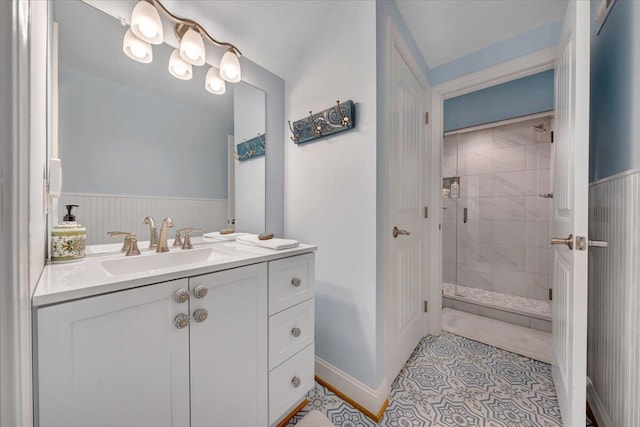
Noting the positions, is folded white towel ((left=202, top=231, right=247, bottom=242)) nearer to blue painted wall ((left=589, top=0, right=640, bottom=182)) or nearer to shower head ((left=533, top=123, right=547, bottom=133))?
blue painted wall ((left=589, top=0, right=640, bottom=182))

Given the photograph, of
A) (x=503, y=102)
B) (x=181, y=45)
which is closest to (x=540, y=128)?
(x=503, y=102)

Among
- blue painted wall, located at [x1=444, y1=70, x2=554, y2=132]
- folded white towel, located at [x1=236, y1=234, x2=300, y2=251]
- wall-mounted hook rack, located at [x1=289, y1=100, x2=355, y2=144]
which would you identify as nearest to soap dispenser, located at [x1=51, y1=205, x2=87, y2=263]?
folded white towel, located at [x1=236, y1=234, x2=300, y2=251]

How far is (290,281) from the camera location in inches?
43.9

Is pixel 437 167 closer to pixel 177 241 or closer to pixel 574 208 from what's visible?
pixel 574 208

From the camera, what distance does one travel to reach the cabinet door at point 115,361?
56 centimetres

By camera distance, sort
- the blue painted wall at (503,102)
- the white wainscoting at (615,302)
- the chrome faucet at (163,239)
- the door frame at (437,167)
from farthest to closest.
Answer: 1. the blue painted wall at (503,102)
2. the door frame at (437,167)
3. the chrome faucet at (163,239)
4. the white wainscoting at (615,302)

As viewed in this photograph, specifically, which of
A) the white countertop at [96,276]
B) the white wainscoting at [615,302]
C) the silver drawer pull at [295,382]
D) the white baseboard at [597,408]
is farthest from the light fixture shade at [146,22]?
the white baseboard at [597,408]

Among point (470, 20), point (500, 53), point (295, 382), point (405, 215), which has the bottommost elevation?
point (295, 382)

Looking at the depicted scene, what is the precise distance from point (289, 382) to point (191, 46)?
1.68 meters

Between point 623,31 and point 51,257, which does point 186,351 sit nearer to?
point 51,257

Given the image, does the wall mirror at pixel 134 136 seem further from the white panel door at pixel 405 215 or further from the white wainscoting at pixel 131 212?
the white panel door at pixel 405 215

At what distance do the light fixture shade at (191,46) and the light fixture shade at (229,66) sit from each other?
125mm

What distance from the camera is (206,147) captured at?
134cm

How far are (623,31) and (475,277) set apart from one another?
258 centimetres
